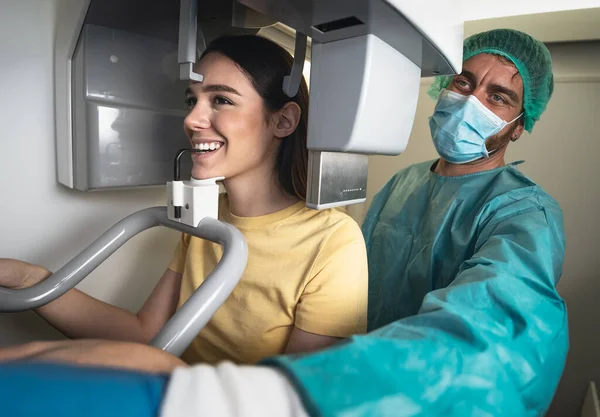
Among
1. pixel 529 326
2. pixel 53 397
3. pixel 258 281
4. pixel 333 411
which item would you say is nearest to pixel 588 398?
pixel 529 326

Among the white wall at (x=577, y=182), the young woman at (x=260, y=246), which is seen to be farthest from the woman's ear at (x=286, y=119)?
the white wall at (x=577, y=182)

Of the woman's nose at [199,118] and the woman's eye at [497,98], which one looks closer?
the woman's nose at [199,118]

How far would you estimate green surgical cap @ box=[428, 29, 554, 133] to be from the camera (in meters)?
0.91

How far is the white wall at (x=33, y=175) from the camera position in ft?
2.12

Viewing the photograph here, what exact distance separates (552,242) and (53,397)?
74 centimetres

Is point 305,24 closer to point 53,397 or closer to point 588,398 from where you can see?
point 53,397

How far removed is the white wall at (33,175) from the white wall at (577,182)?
1.19m

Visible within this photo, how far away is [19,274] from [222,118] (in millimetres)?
400

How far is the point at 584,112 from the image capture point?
3.77 feet

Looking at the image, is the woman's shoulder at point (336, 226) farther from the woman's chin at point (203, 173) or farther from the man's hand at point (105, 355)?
the man's hand at point (105, 355)

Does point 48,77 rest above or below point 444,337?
above

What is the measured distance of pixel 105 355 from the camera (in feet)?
1.16

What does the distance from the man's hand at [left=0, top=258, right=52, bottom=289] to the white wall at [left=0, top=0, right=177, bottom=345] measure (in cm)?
6

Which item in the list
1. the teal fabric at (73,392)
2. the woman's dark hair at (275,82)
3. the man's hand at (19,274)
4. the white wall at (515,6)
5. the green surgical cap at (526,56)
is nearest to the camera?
the teal fabric at (73,392)
